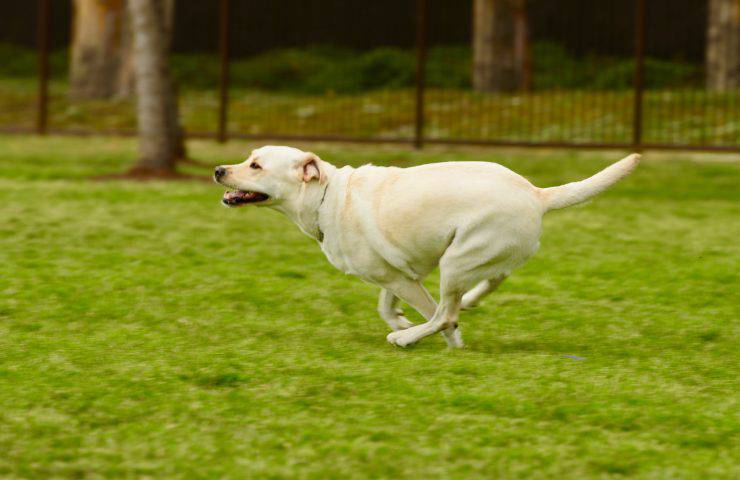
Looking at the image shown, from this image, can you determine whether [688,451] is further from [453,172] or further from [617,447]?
[453,172]

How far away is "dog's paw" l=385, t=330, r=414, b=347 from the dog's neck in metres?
0.52

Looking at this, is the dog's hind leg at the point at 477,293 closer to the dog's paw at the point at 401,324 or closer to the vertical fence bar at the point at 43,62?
the dog's paw at the point at 401,324

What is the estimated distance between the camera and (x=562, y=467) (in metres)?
3.78

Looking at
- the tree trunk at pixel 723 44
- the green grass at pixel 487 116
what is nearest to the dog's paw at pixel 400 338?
the green grass at pixel 487 116

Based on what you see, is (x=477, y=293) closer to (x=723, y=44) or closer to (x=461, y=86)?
(x=461, y=86)

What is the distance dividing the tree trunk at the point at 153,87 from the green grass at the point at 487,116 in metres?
3.56

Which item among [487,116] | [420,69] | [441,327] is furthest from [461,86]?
[441,327]

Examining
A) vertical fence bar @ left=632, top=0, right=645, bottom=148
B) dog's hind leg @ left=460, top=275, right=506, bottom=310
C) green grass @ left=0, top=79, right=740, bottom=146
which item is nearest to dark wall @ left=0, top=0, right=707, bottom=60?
green grass @ left=0, top=79, right=740, bottom=146

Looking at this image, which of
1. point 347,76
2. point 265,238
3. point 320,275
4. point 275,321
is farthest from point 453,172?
point 347,76

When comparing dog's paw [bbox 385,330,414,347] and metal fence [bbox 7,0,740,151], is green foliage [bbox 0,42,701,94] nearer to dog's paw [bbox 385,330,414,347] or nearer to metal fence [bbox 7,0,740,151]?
metal fence [bbox 7,0,740,151]

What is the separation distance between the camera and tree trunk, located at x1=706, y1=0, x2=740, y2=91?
1689cm

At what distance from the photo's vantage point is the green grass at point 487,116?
46.7 feet

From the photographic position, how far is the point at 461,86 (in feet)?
53.1

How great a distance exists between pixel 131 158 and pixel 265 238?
6.12 meters
